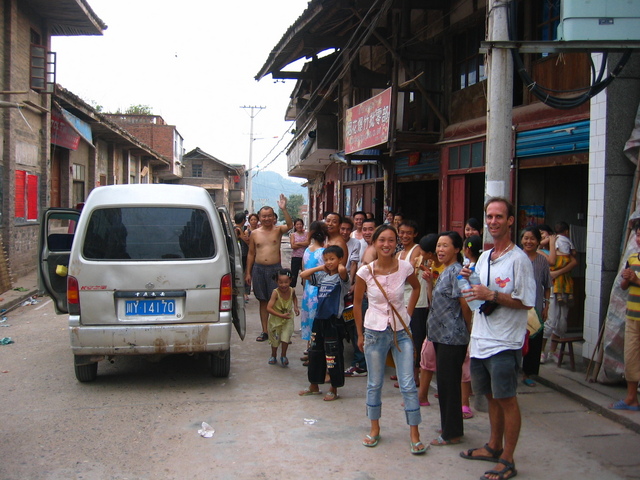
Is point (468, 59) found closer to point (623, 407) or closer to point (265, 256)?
point (265, 256)

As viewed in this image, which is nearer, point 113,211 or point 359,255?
point 113,211

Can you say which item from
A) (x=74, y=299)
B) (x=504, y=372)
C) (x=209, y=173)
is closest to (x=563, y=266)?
(x=504, y=372)

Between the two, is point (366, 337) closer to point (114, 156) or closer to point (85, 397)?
Result: point (85, 397)

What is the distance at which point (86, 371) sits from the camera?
5.83 meters

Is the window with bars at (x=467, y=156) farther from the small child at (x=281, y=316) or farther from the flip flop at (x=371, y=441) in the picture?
the flip flop at (x=371, y=441)

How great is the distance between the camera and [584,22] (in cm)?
493

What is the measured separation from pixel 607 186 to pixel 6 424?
20.2 ft

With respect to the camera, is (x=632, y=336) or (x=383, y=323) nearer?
(x=383, y=323)

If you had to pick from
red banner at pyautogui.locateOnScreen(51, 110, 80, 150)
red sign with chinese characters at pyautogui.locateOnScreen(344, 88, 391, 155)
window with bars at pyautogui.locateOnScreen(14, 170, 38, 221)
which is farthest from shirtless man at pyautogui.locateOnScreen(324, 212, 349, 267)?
red banner at pyautogui.locateOnScreen(51, 110, 80, 150)

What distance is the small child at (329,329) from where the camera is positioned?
5.37 m

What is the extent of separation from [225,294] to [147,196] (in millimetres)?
1297

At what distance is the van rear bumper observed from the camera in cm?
546

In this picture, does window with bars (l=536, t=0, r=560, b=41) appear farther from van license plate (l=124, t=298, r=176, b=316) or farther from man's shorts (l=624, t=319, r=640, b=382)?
van license plate (l=124, t=298, r=176, b=316)

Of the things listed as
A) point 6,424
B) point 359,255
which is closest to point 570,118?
point 359,255
